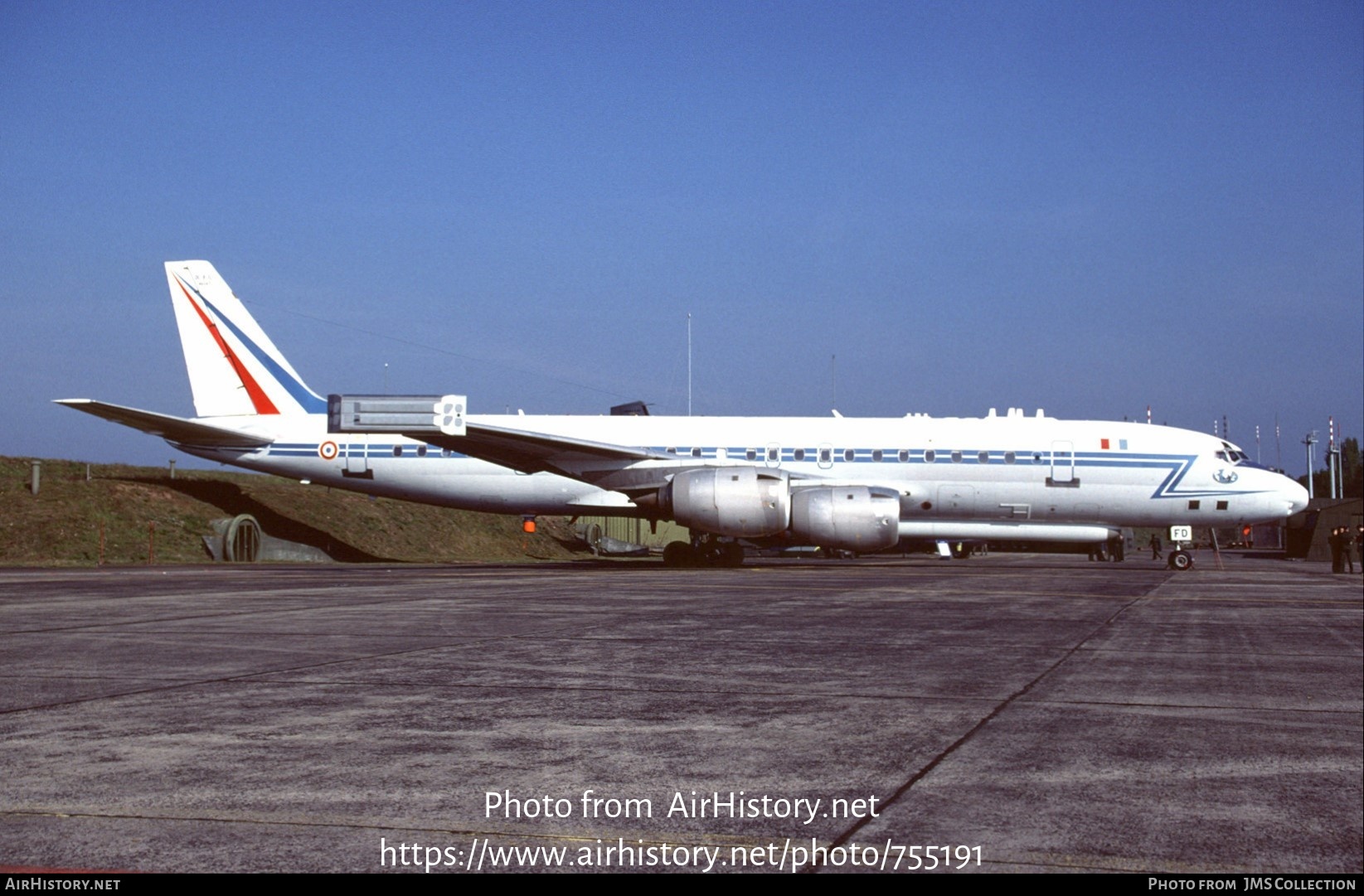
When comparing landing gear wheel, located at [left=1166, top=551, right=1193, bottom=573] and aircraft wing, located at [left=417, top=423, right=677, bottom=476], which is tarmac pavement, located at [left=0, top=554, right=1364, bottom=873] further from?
landing gear wheel, located at [left=1166, top=551, right=1193, bottom=573]

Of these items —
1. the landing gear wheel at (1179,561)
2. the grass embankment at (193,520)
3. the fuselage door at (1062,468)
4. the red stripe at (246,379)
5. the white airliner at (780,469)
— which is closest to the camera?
the white airliner at (780,469)

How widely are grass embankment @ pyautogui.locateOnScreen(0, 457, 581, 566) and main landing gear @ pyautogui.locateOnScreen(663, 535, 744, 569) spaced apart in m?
12.3

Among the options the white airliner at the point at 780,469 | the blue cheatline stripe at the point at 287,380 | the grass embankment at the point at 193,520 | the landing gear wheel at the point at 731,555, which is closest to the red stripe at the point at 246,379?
the blue cheatline stripe at the point at 287,380

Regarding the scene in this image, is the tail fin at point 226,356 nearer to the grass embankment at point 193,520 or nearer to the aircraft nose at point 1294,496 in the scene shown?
the grass embankment at point 193,520

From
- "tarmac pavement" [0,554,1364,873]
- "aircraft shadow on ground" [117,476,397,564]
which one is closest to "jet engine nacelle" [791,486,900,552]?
"tarmac pavement" [0,554,1364,873]

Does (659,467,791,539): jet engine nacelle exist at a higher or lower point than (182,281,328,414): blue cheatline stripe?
lower

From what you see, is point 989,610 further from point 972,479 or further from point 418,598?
point 972,479

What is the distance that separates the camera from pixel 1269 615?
1107 cm

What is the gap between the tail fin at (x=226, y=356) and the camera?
28.4m

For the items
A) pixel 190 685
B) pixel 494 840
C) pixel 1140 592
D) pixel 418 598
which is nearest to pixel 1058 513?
pixel 1140 592

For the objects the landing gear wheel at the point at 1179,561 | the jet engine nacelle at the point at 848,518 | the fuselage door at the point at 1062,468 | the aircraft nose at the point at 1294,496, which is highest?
the fuselage door at the point at 1062,468

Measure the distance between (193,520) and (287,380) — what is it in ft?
27.7

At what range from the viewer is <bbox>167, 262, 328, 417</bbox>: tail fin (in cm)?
2839

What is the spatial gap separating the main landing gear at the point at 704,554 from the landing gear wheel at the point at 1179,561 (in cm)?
998
